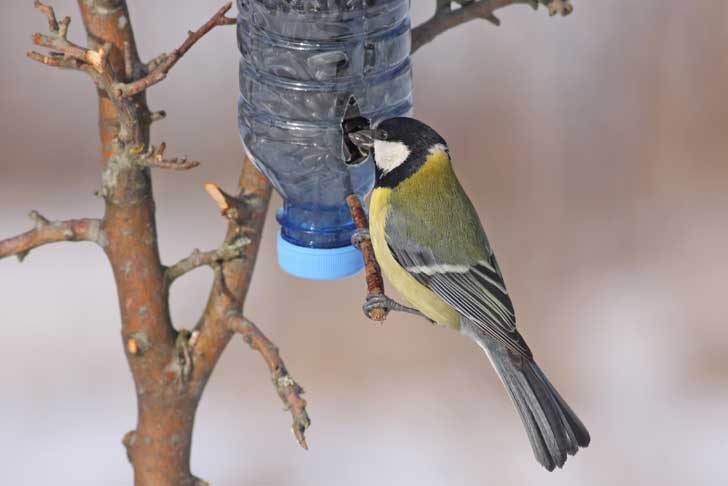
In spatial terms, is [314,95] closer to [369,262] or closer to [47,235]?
[369,262]

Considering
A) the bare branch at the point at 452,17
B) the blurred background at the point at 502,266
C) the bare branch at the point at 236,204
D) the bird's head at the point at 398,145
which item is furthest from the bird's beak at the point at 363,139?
the blurred background at the point at 502,266

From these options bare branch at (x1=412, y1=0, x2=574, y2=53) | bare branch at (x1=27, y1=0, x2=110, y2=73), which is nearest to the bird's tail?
bare branch at (x1=412, y1=0, x2=574, y2=53)

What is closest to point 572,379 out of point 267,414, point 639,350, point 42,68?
point 639,350

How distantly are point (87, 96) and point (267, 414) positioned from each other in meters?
1.32

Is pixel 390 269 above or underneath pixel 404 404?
above

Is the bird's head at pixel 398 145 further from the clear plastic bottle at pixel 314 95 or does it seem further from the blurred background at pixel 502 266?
the blurred background at pixel 502 266

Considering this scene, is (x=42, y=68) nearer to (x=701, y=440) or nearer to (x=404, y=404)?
(x=404, y=404)

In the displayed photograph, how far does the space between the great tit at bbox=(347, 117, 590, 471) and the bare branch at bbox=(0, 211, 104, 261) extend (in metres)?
0.45

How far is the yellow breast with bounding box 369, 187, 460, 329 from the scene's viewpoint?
5.55 ft

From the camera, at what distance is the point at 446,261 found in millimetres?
1696

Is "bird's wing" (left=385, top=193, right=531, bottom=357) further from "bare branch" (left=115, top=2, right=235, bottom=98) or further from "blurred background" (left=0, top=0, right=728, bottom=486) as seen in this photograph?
"blurred background" (left=0, top=0, right=728, bottom=486)

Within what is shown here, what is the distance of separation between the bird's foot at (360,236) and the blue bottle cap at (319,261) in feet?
0.07

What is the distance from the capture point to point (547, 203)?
3734 mm

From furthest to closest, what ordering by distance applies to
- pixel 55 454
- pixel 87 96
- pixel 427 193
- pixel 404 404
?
pixel 87 96, pixel 404 404, pixel 55 454, pixel 427 193
